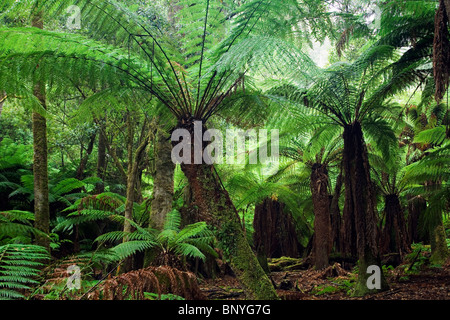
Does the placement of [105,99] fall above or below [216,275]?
above

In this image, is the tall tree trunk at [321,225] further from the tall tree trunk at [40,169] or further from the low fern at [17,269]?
the low fern at [17,269]

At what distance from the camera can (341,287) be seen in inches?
178

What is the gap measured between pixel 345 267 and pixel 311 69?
5319 mm

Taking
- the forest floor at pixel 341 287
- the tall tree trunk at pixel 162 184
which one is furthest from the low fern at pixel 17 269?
the tall tree trunk at pixel 162 184

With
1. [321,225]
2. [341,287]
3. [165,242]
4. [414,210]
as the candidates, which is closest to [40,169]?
[165,242]

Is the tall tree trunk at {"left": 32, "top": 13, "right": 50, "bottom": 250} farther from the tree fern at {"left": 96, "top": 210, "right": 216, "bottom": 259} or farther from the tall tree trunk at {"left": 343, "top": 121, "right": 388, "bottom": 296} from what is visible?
the tall tree trunk at {"left": 343, "top": 121, "right": 388, "bottom": 296}

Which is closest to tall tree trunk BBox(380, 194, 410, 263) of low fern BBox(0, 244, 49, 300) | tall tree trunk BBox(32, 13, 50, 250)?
tall tree trunk BBox(32, 13, 50, 250)

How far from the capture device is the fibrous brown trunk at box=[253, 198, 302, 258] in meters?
7.31

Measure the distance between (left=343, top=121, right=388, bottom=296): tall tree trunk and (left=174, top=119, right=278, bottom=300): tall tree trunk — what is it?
1.87 m

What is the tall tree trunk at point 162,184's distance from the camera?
459cm

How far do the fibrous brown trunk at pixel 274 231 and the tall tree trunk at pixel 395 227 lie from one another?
2.19 m

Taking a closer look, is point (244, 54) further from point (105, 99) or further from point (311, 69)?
point (105, 99)
